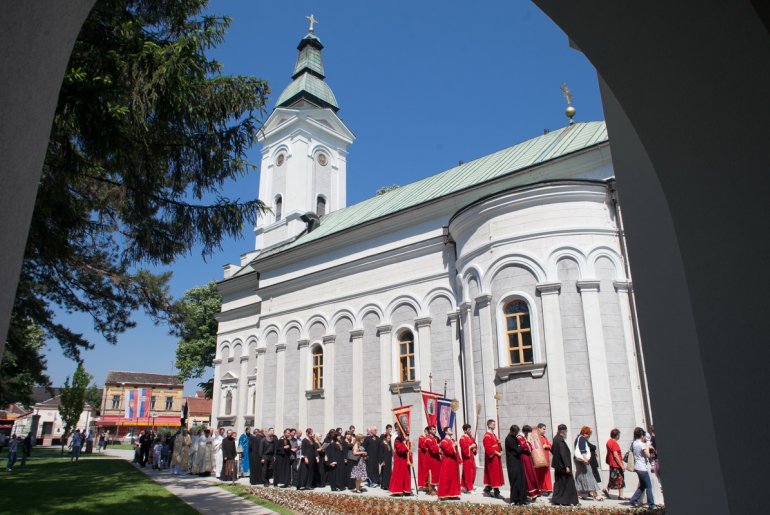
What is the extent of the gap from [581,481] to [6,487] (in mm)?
14792

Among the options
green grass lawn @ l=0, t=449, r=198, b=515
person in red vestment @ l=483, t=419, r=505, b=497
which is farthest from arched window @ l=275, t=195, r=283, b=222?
person in red vestment @ l=483, t=419, r=505, b=497

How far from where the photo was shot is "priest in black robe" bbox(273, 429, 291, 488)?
16.5 metres

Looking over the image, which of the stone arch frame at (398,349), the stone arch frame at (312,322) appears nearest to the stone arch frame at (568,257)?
the stone arch frame at (398,349)

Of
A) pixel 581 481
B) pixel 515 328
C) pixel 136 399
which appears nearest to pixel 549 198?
pixel 515 328

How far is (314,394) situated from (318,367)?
4.07 ft

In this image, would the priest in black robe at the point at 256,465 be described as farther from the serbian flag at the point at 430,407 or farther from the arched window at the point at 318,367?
the arched window at the point at 318,367

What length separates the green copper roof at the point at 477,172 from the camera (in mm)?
20141

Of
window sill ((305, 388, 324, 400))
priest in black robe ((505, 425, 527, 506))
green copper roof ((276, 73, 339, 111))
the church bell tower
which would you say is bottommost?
priest in black robe ((505, 425, 527, 506))

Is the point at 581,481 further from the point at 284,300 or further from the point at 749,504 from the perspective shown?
the point at 284,300

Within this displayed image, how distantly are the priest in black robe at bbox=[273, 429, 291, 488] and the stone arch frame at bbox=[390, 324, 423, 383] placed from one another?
5.35m

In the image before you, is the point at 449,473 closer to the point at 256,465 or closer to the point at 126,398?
the point at 256,465

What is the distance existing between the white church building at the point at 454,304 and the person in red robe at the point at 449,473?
3.11 metres

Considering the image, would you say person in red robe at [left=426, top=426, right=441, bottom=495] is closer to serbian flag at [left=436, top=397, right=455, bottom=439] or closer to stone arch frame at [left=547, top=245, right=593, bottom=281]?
serbian flag at [left=436, top=397, right=455, bottom=439]

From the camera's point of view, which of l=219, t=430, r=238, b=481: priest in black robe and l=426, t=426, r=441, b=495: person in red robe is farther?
l=219, t=430, r=238, b=481: priest in black robe
